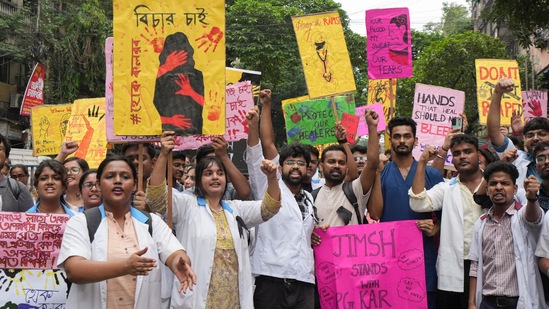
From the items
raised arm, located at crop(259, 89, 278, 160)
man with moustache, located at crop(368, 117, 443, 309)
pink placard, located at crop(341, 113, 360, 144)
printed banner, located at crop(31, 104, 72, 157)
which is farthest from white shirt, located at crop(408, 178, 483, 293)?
printed banner, located at crop(31, 104, 72, 157)

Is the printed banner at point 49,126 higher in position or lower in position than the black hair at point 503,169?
higher

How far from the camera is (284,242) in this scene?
19.3 feet

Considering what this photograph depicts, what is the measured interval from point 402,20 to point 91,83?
57.5 ft

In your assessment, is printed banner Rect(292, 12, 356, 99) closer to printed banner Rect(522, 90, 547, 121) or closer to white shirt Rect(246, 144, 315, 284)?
white shirt Rect(246, 144, 315, 284)

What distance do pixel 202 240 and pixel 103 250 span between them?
1.09 meters

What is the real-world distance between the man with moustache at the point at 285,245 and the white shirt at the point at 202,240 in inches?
15.1

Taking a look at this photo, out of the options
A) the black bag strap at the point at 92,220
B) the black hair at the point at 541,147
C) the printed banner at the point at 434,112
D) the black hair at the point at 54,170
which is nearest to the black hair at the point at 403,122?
the black hair at the point at 541,147

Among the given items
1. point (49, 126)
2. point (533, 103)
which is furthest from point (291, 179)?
point (533, 103)

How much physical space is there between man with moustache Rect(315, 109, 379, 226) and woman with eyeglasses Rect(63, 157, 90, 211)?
2.16m

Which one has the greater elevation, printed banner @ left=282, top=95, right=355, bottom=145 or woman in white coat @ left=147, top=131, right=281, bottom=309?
printed banner @ left=282, top=95, right=355, bottom=145

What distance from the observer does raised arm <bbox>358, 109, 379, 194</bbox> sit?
6129mm

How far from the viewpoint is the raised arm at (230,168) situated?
587 centimetres

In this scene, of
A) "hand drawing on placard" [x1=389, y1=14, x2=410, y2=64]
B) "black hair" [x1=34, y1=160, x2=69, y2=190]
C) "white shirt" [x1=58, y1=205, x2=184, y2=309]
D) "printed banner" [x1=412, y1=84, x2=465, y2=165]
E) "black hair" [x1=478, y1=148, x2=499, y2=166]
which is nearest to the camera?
"white shirt" [x1=58, y1=205, x2=184, y2=309]

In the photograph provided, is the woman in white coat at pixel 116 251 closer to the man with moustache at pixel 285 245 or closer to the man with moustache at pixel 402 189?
the man with moustache at pixel 285 245
